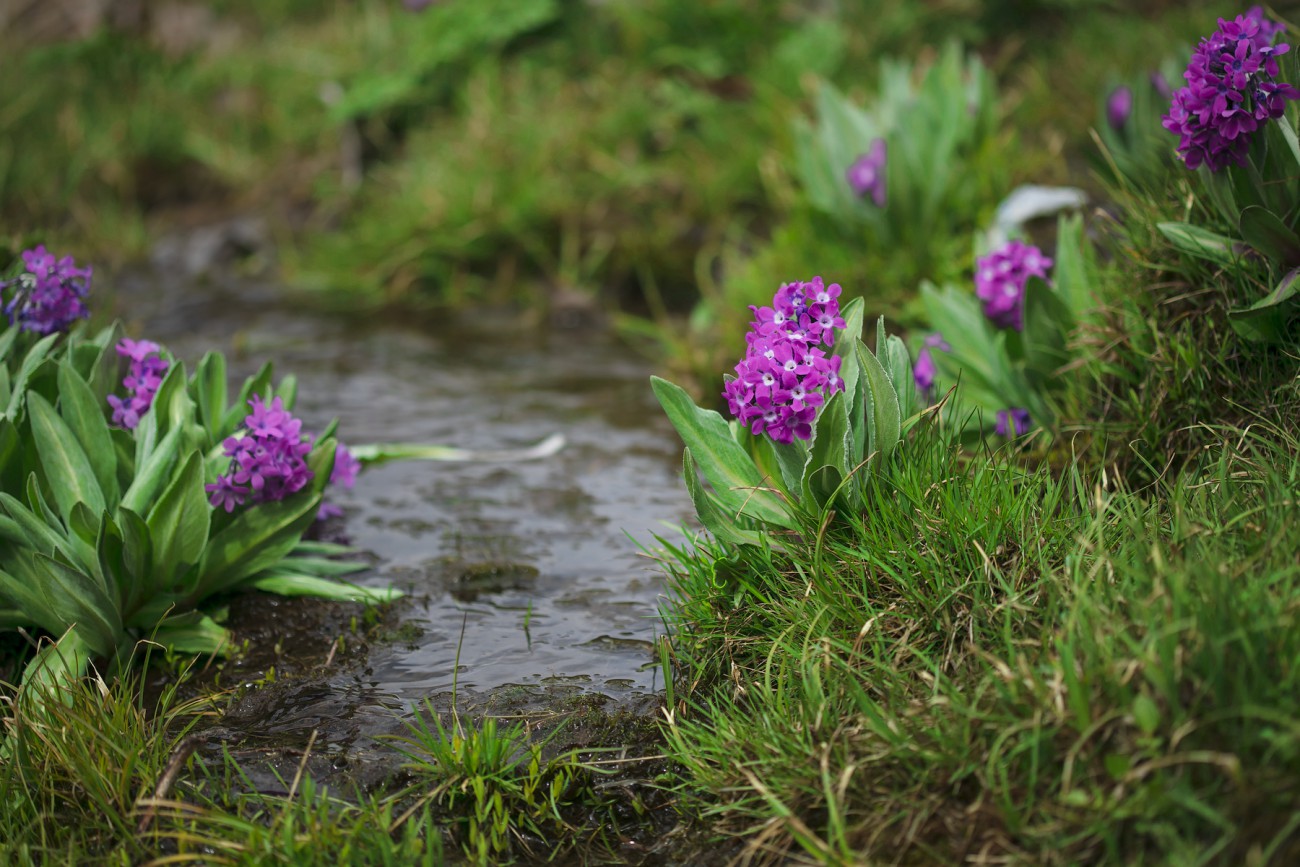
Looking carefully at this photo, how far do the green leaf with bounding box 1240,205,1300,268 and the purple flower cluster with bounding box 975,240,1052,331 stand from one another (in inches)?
30.3

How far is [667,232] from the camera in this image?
6.49 meters

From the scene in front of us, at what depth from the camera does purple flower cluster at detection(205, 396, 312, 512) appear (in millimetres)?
2859

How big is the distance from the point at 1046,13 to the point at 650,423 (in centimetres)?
453

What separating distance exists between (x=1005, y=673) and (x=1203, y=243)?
1515mm

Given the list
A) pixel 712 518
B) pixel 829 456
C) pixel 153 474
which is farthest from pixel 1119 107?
pixel 153 474

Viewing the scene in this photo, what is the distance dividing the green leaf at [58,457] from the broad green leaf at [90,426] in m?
0.08

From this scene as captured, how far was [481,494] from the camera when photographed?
3955 millimetres

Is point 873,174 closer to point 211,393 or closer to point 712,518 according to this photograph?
point 712,518

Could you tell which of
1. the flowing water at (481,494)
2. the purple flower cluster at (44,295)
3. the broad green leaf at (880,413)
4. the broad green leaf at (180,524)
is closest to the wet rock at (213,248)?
the flowing water at (481,494)

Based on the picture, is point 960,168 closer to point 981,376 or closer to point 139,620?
point 981,376

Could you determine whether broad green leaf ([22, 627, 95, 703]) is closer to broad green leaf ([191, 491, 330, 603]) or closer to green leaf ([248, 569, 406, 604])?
broad green leaf ([191, 491, 330, 603])

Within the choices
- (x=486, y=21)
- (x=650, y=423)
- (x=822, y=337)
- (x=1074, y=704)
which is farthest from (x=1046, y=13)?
(x=1074, y=704)

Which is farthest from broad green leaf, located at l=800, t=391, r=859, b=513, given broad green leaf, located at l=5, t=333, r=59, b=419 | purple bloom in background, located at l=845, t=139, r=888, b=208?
purple bloom in background, located at l=845, t=139, r=888, b=208

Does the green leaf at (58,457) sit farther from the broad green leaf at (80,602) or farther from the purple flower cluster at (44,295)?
the purple flower cluster at (44,295)
